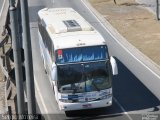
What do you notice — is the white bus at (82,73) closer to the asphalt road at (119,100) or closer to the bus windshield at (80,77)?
the bus windshield at (80,77)

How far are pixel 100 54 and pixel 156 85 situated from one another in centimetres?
565

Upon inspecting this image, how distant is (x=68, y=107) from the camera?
68.6 ft

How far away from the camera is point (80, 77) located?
20.8 m

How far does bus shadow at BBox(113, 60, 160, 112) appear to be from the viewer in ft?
73.8

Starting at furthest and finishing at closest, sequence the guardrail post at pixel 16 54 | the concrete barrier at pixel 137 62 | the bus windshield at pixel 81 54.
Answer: the concrete barrier at pixel 137 62 → the bus windshield at pixel 81 54 → the guardrail post at pixel 16 54

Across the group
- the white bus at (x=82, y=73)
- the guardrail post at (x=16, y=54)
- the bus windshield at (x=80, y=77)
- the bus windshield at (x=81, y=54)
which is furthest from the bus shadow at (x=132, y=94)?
the guardrail post at (x=16, y=54)

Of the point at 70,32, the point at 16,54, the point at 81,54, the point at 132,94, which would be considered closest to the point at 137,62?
the point at 132,94

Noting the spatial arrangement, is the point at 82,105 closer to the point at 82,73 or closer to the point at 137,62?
the point at 82,73

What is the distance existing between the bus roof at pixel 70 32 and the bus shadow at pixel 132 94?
11.5 feet

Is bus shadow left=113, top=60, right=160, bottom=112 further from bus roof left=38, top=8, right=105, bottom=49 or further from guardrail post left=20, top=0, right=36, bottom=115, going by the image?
guardrail post left=20, top=0, right=36, bottom=115

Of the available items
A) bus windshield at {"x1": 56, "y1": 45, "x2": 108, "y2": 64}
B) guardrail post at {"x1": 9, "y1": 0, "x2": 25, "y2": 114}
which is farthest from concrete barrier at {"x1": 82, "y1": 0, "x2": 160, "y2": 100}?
guardrail post at {"x1": 9, "y1": 0, "x2": 25, "y2": 114}

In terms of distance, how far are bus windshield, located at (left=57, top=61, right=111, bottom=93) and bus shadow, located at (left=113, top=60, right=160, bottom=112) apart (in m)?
2.38

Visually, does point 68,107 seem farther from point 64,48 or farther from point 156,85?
point 156,85

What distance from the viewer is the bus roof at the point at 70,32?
2097 centimetres
